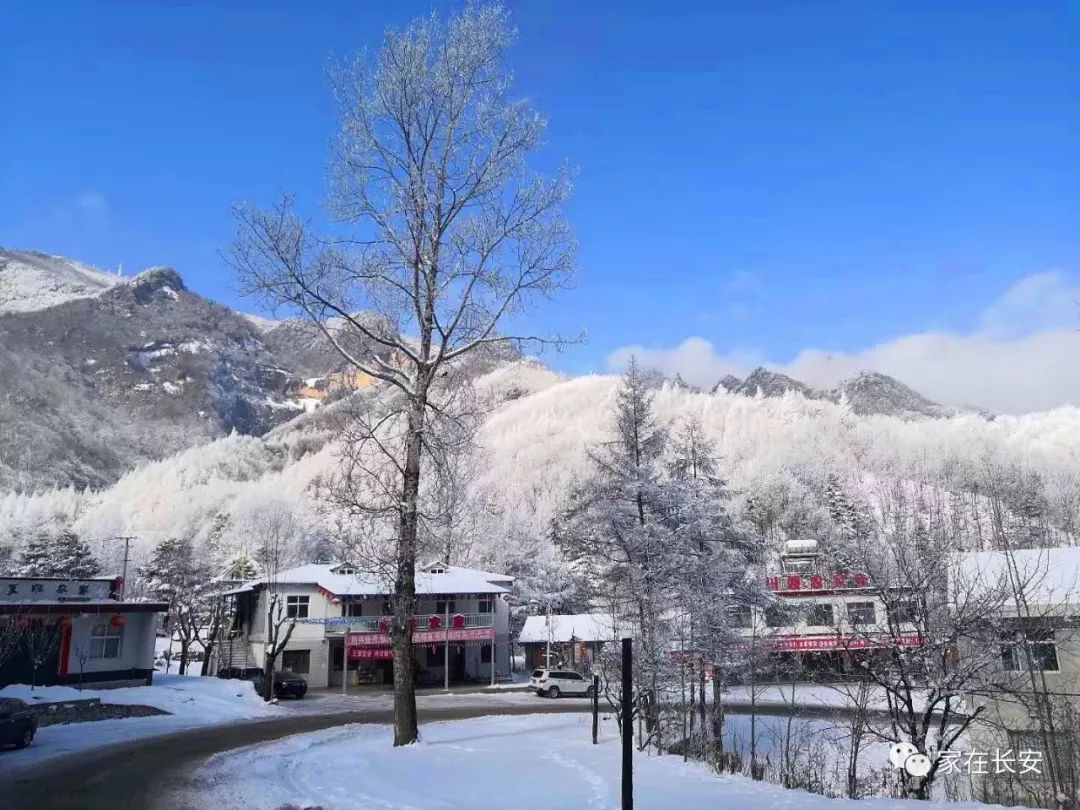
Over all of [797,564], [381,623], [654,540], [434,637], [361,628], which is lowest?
[434,637]

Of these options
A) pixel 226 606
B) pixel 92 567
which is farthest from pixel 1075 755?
pixel 92 567

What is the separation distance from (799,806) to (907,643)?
132 inches

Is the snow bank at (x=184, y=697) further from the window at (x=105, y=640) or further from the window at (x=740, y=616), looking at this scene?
the window at (x=740, y=616)

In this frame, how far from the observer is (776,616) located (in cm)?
2675

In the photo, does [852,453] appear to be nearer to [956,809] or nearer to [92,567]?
[92,567]

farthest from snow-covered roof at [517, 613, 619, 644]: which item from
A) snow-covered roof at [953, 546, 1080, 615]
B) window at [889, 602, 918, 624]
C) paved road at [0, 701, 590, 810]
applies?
window at [889, 602, 918, 624]

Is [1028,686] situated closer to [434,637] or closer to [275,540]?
[434,637]

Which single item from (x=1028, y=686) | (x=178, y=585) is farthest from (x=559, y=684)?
(x=178, y=585)

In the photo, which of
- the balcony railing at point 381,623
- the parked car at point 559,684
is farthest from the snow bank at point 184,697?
the parked car at point 559,684

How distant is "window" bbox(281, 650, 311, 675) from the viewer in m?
44.4

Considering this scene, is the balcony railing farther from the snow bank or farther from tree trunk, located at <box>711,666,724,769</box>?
tree trunk, located at <box>711,666,724,769</box>

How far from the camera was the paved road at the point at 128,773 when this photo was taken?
11227mm

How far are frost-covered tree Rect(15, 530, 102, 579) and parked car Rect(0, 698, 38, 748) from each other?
4857 centimetres

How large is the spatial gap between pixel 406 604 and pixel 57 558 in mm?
58385
